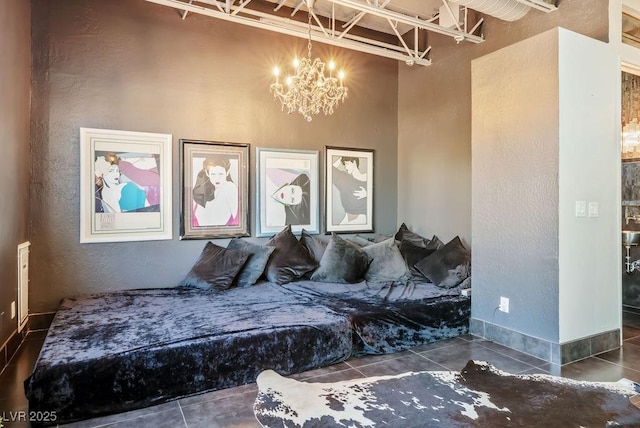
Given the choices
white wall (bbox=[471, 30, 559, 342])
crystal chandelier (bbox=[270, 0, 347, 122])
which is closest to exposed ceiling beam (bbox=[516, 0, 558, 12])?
white wall (bbox=[471, 30, 559, 342])

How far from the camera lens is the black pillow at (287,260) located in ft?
14.4

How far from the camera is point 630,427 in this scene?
84.2 inches

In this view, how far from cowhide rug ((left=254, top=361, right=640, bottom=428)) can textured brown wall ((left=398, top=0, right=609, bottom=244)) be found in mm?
2258

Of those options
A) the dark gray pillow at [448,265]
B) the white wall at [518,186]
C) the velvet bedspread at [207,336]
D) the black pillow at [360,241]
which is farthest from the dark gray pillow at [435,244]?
the white wall at [518,186]

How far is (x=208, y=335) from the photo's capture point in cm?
266

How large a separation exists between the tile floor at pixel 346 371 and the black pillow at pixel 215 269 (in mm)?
1409

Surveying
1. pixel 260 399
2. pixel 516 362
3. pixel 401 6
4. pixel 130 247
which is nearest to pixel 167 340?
pixel 260 399

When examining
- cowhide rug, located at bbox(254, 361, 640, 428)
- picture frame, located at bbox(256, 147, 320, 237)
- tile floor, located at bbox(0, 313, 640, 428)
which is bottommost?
tile floor, located at bbox(0, 313, 640, 428)

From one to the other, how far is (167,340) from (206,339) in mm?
247

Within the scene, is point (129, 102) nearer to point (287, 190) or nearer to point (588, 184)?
point (287, 190)

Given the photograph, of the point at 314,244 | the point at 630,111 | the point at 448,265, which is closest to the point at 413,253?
the point at 448,265

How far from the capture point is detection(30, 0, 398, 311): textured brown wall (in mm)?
3730

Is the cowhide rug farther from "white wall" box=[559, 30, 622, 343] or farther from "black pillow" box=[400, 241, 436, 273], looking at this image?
"black pillow" box=[400, 241, 436, 273]

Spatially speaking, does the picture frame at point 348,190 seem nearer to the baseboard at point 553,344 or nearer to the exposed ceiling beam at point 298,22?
A: the exposed ceiling beam at point 298,22
